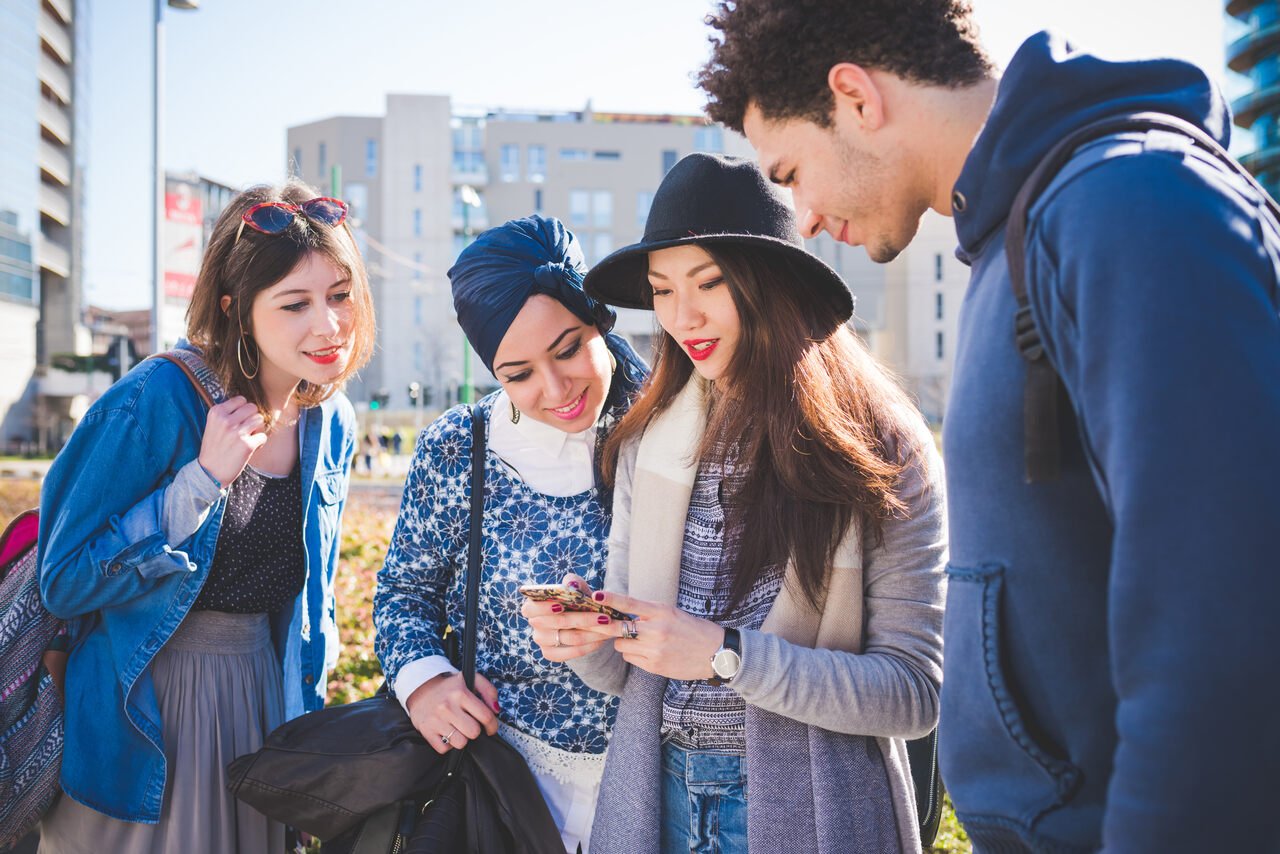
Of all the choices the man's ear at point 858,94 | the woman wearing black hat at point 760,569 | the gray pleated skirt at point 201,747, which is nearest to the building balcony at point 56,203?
the gray pleated skirt at point 201,747

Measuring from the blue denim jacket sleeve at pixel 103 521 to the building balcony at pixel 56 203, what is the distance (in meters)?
59.9

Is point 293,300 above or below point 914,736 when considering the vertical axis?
above

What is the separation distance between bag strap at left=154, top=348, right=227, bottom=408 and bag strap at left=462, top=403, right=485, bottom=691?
819 mm

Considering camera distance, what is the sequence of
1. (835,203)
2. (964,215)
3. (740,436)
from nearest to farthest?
1. (964,215)
2. (835,203)
3. (740,436)

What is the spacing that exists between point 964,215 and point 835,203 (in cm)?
32

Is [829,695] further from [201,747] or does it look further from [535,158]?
[535,158]

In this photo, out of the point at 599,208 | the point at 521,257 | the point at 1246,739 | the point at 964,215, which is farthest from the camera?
the point at 599,208

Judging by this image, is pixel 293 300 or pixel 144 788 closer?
pixel 144 788

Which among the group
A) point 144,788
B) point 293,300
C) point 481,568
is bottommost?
point 144,788

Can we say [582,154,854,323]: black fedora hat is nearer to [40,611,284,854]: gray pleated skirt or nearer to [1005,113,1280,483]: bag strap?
[1005,113,1280,483]: bag strap

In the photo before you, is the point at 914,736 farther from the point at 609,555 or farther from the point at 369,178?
the point at 369,178

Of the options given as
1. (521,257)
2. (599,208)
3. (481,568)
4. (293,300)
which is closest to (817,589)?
(481,568)

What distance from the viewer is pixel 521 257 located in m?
2.68

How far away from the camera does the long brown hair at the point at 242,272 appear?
2.86 m
